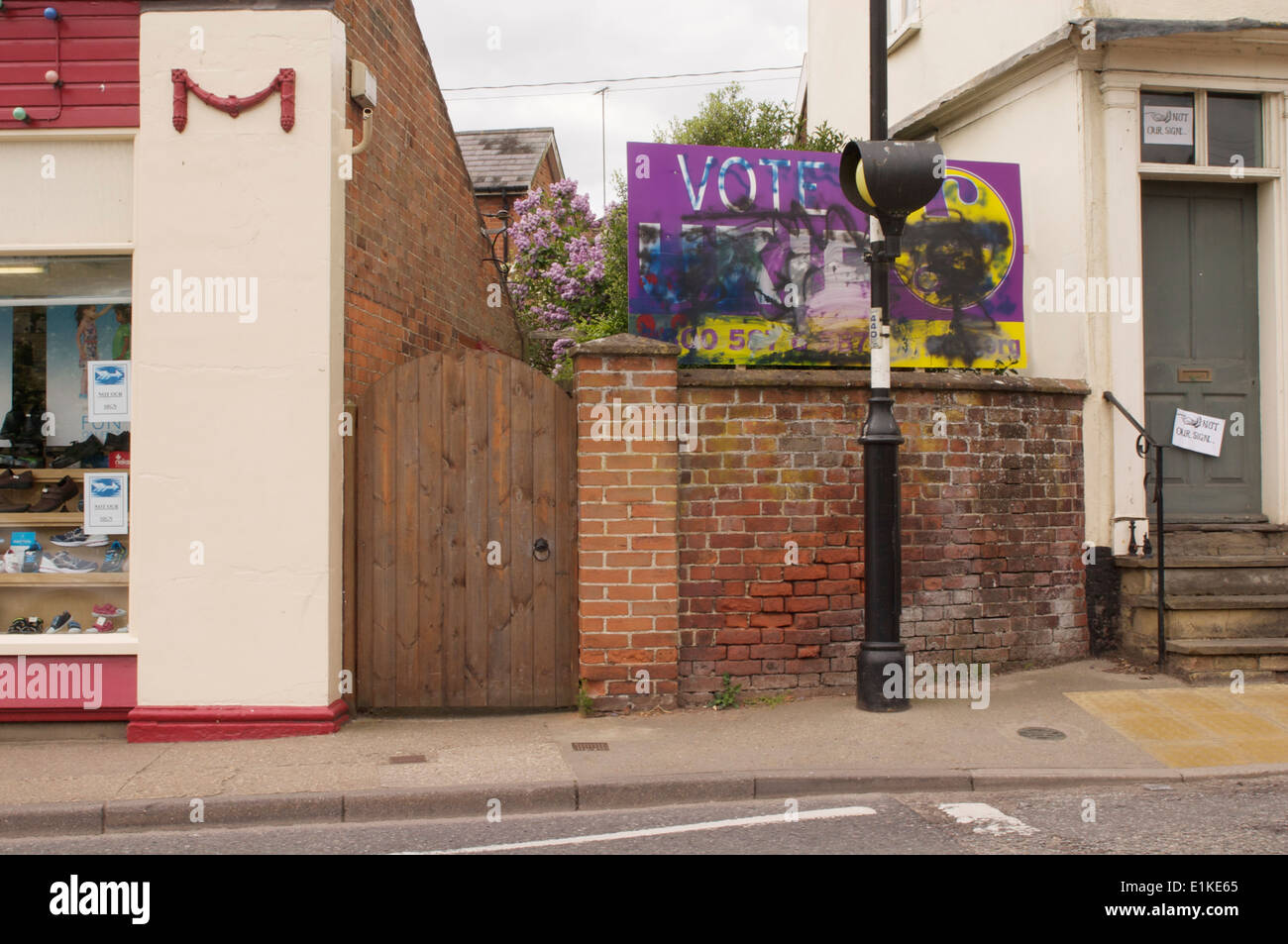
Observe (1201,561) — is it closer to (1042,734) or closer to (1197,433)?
(1197,433)

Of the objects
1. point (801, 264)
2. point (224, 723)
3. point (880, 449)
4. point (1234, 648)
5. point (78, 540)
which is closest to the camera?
point (224, 723)

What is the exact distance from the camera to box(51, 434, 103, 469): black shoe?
7086 mm

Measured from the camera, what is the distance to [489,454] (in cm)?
712

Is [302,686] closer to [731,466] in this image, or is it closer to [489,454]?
[489,454]

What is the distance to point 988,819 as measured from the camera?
16.4ft

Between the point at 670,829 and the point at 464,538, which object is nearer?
the point at 670,829

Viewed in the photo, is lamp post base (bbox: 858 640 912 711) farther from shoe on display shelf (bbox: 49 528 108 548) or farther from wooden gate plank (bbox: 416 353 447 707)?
shoe on display shelf (bbox: 49 528 108 548)

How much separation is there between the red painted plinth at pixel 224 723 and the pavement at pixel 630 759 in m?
0.10

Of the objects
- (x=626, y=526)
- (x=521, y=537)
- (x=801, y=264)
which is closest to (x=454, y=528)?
(x=521, y=537)

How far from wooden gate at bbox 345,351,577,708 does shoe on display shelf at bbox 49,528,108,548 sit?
1.65 meters

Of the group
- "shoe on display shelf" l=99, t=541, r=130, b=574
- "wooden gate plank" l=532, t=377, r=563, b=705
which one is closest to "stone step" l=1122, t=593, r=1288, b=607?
"wooden gate plank" l=532, t=377, r=563, b=705

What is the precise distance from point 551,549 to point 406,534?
3.13ft

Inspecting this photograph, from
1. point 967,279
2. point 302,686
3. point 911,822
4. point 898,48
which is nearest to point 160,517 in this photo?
point 302,686

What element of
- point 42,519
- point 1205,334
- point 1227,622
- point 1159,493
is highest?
point 1205,334
